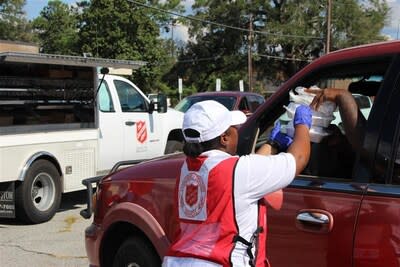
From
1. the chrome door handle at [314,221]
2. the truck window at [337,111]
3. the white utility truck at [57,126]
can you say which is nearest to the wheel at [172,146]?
the white utility truck at [57,126]

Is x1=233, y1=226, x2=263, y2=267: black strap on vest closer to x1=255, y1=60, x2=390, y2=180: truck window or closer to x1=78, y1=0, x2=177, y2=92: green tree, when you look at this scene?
x1=255, y1=60, x2=390, y2=180: truck window

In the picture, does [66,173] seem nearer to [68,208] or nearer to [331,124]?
[68,208]

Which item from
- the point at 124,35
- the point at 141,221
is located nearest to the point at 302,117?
the point at 141,221

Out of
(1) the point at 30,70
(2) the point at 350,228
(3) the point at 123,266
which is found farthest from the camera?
(1) the point at 30,70

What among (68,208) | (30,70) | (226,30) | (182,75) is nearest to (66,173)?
(68,208)

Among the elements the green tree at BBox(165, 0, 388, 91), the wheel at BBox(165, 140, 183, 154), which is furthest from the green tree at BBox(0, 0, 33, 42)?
the wheel at BBox(165, 140, 183, 154)

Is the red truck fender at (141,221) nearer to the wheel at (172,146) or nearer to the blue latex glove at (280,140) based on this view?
the blue latex glove at (280,140)

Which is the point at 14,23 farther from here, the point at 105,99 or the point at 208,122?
the point at 208,122

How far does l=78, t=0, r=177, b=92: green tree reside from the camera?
51.4 m

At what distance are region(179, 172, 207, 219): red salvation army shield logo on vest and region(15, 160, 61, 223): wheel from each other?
19.8ft

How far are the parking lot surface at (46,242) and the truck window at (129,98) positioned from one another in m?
2.11

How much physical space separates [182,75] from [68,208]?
46.2 m

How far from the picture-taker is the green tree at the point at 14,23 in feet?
231

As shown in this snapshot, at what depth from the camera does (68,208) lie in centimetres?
971
